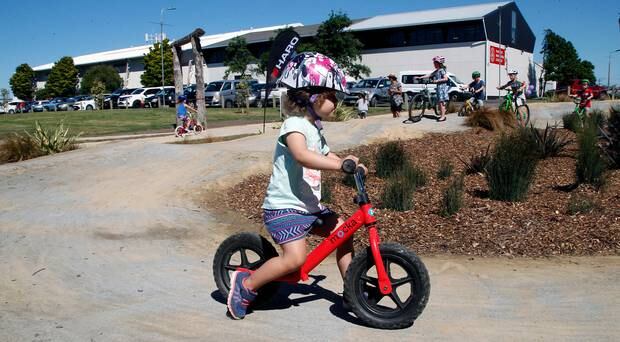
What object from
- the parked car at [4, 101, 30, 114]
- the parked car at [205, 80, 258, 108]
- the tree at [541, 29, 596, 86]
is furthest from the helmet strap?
the tree at [541, 29, 596, 86]

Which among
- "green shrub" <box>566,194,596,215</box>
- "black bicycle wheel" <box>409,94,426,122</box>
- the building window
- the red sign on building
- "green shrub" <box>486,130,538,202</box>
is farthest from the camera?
the building window

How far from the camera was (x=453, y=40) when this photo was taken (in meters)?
55.6

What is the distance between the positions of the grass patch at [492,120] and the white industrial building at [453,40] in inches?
1555

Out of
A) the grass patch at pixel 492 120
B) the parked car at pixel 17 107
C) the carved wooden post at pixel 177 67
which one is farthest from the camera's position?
the parked car at pixel 17 107

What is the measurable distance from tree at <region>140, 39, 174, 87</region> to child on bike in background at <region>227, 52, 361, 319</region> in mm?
71258

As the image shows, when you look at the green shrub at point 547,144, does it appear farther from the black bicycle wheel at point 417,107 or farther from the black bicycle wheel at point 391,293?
the black bicycle wheel at point 391,293

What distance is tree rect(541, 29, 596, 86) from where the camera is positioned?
63656 millimetres

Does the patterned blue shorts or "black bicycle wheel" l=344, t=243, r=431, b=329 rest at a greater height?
the patterned blue shorts

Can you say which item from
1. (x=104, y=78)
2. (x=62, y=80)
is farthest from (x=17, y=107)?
(x=62, y=80)

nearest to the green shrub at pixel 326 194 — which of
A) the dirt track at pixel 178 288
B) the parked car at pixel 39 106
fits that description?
the dirt track at pixel 178 288

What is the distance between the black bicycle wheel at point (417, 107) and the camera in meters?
15.6

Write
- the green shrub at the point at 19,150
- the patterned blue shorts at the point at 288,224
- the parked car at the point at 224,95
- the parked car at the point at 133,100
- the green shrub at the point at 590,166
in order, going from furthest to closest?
the parked car at the point at 133,100
the parked car at the point at 224,95
the green shrub at the point at 19,150
the green shrub at the point at 590,166
the patterned blue shorts at the point at 288,224

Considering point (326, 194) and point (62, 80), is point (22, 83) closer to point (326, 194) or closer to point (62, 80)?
point (62, 80)

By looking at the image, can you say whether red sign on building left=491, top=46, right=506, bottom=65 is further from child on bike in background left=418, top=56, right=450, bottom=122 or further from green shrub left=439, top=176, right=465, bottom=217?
green shrub left=439, top=176, right=465, bottom=217
